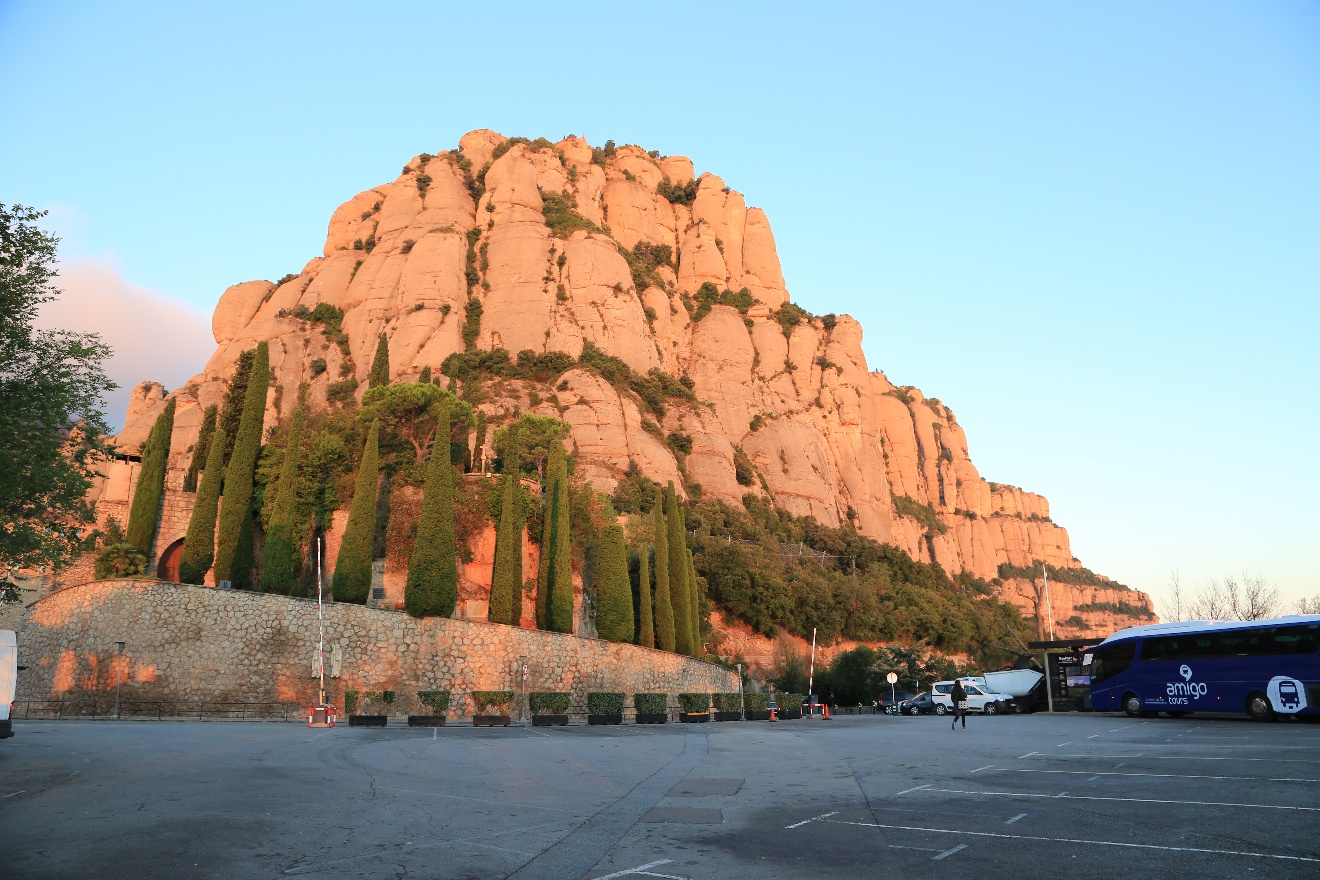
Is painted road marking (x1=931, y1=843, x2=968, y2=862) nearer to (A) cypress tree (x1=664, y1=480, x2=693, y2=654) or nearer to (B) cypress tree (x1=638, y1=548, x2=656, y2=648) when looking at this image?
(B) cypress tree (x1=638, y1=548, x2=656, y2=648)

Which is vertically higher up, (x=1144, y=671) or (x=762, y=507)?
(x=762, y=507)

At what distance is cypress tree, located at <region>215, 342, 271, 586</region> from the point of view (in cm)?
3684

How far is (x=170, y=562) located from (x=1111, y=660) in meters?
38.2

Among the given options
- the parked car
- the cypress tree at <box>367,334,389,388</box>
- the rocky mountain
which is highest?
the rocky mountain

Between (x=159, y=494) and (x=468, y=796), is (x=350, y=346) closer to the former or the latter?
(x=159, y=494)

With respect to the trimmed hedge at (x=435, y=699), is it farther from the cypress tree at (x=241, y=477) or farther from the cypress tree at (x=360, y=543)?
the cypress tree at (x=241, y=477)

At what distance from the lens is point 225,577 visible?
36.7m

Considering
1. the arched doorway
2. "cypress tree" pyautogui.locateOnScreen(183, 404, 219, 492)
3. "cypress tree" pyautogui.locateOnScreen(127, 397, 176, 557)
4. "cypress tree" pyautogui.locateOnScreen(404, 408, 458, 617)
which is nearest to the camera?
"cypress tree" pyautogui.locateOnScreen(404, 408, 458, 617)

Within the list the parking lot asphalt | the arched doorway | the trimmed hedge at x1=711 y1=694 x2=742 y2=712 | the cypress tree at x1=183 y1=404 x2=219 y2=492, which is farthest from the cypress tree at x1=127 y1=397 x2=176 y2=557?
the trimmed hedge at x1=711 y1=694 x2=742 y2=712

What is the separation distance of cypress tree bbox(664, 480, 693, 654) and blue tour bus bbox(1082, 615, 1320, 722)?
18770mm

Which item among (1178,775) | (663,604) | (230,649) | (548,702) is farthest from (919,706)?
(1178,775)

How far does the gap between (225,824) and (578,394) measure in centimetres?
6896

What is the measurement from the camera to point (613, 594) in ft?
136

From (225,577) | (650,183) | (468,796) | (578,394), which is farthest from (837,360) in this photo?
(468,796)
